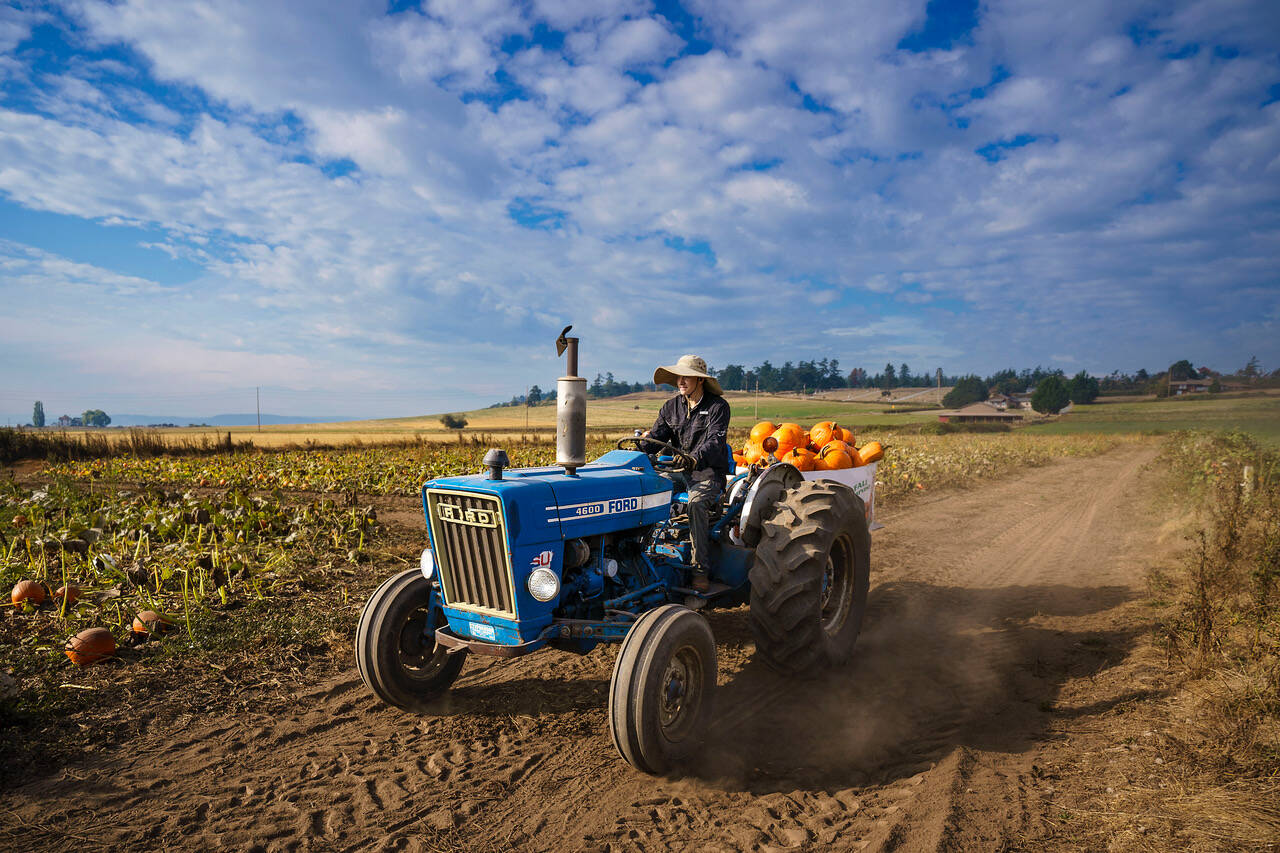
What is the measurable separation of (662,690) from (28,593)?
5.48 m

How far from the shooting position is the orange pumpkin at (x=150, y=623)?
5.02 meters

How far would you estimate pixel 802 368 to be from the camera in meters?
50.7

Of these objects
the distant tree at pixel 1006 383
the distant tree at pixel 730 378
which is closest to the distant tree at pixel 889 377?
the distant tree at pixel 1006 383

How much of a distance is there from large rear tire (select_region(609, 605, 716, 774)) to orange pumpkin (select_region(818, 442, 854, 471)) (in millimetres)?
3754

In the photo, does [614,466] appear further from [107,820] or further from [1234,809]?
[1234,809]

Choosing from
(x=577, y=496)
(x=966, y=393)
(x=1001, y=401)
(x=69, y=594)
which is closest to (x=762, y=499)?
(x=577, y=496)

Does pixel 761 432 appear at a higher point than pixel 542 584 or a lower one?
higher

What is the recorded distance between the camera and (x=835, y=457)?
7094 millimetres

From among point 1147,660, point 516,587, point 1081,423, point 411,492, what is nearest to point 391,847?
point 516,587

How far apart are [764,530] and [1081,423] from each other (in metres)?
40.6

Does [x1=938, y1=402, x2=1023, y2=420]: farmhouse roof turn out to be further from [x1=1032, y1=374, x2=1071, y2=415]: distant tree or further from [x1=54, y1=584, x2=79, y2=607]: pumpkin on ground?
[x1=54, y1=584, x2=79, y2=607]: pumpkin on ground

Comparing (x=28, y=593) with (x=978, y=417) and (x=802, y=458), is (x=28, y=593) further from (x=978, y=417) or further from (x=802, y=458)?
(x=978, y=417)

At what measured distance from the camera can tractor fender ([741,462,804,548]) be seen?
474cm

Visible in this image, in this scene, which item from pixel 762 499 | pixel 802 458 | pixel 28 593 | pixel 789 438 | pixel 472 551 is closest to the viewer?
pixel 472 551
